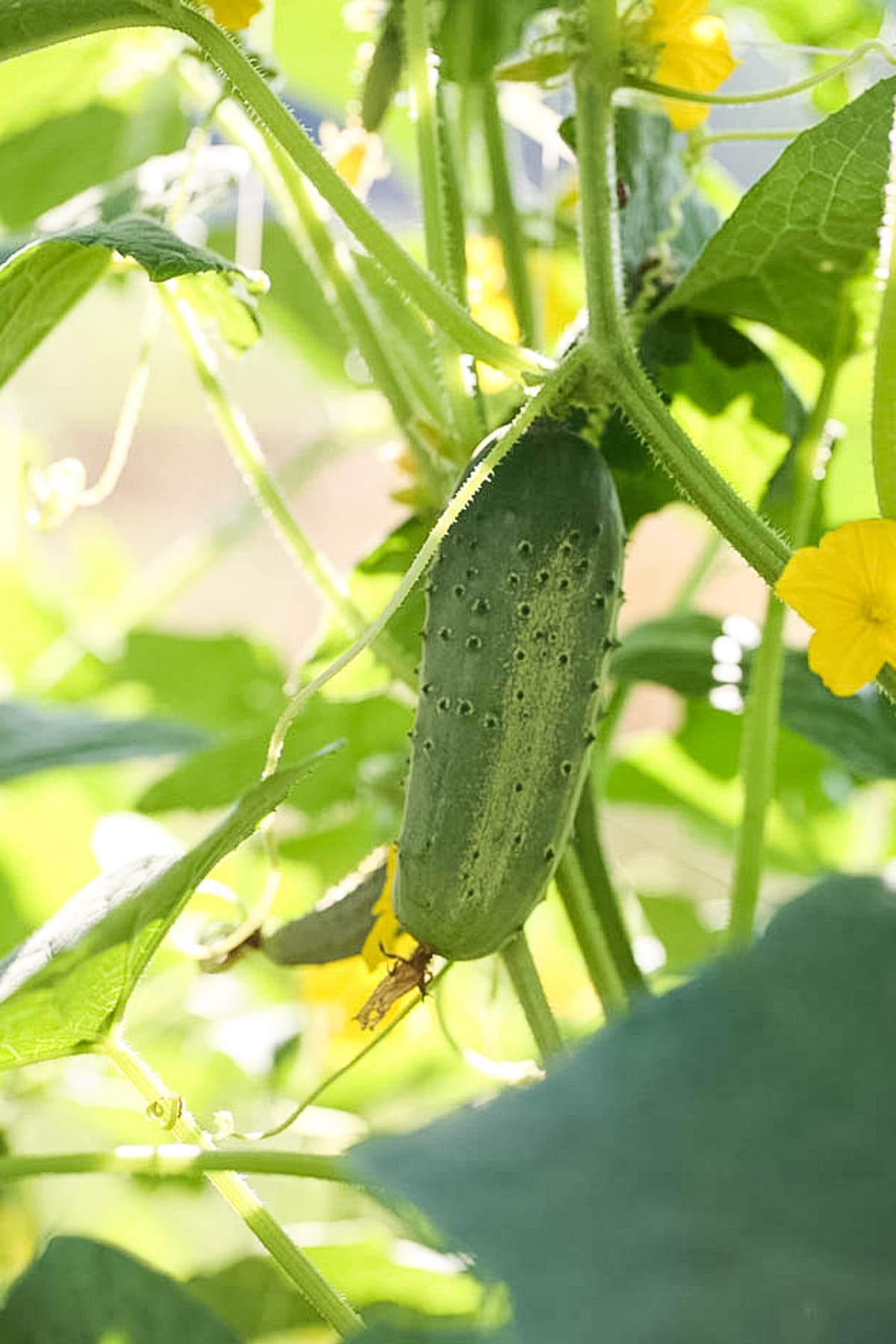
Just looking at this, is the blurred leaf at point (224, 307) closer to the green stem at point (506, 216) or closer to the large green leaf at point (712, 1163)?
the green stem at point (506, 216)

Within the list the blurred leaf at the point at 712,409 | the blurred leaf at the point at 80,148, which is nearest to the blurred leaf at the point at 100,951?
the blurred leaf at the point at 712,409

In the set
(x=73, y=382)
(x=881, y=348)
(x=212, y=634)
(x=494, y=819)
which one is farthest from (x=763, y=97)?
(x=73, y=382)

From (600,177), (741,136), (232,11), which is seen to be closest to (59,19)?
(232,11)

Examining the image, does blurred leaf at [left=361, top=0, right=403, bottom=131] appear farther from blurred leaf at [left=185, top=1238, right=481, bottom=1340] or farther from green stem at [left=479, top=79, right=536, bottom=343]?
blurred leaf at [left=185, top=1238, right=481, bottom=1340]

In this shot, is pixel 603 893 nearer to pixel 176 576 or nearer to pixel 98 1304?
pixel 98 1304

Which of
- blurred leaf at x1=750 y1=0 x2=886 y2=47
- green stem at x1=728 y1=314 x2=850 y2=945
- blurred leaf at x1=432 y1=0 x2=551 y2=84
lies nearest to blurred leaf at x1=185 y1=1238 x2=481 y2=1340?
green stem at x1=728 y1=314 x2=850 y2=945

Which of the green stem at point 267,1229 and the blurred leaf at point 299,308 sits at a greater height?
the blurred leaf at point 299,308
